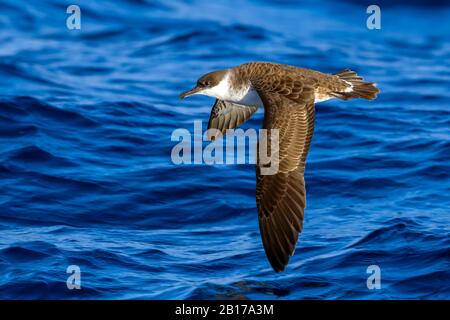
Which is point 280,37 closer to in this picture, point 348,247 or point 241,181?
point 241,181

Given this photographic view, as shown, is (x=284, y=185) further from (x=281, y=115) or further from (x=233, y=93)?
(x=233, y=93)

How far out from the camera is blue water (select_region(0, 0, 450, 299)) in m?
7.75

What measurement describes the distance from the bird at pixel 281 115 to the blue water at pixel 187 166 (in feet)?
1.86

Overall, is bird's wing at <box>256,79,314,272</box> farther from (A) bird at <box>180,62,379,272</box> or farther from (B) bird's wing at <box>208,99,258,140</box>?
(B) bird's wing at <box>208,99,258,140</box>

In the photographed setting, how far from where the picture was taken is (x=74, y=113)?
1199 cm

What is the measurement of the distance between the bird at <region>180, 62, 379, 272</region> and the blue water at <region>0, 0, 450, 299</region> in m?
0.57

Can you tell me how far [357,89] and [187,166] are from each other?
251 centimetres

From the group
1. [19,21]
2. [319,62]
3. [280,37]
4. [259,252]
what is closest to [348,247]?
[259,252]

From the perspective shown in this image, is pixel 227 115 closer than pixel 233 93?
No

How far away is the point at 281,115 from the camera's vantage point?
7574 mm

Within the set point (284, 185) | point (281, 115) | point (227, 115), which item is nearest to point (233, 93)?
point (227, 115)

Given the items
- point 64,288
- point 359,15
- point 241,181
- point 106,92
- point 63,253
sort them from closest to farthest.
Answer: point 64,288 → point 63,253 → point 241,181 → point 106,92 → point 359,15

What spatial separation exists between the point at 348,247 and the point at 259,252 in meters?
0.82

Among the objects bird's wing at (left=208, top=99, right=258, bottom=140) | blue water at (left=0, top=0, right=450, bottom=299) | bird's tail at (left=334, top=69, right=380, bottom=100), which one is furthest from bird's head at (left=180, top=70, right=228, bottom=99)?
blue water at (left=0, top=0, right=450, bottom=299)
